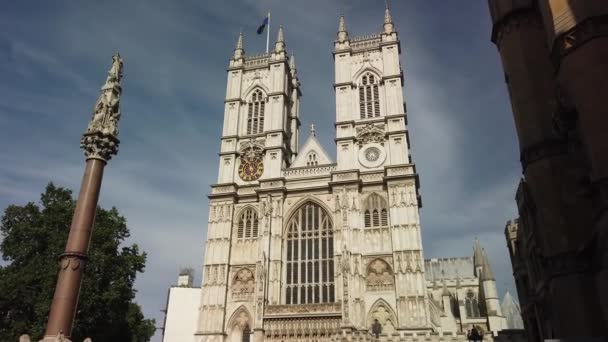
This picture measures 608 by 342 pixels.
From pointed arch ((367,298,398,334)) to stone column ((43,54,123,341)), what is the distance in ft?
71.4

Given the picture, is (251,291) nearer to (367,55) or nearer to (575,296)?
(367,55)

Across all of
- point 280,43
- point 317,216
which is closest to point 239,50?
point 280,43

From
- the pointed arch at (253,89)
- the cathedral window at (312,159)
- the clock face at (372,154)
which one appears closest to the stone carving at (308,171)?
the cathedral window at (312,159)

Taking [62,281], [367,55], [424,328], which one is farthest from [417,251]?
[62,281]

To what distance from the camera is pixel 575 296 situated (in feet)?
43.1

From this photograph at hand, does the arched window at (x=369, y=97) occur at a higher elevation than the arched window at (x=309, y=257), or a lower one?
higher

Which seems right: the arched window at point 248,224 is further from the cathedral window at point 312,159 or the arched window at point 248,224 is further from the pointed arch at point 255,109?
the pointed arch at point 255,109

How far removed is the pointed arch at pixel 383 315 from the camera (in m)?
31.2

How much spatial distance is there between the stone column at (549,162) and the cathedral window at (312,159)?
22422 millimetres

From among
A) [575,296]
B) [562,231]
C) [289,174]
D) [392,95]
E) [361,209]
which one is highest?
[392,95]

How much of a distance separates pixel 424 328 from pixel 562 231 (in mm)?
17835

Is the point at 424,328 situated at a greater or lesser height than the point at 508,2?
lesser

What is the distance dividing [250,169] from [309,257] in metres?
9.25

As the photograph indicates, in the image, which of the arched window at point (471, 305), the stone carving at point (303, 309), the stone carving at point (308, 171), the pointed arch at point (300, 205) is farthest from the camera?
the arched window at point (471, 305)
